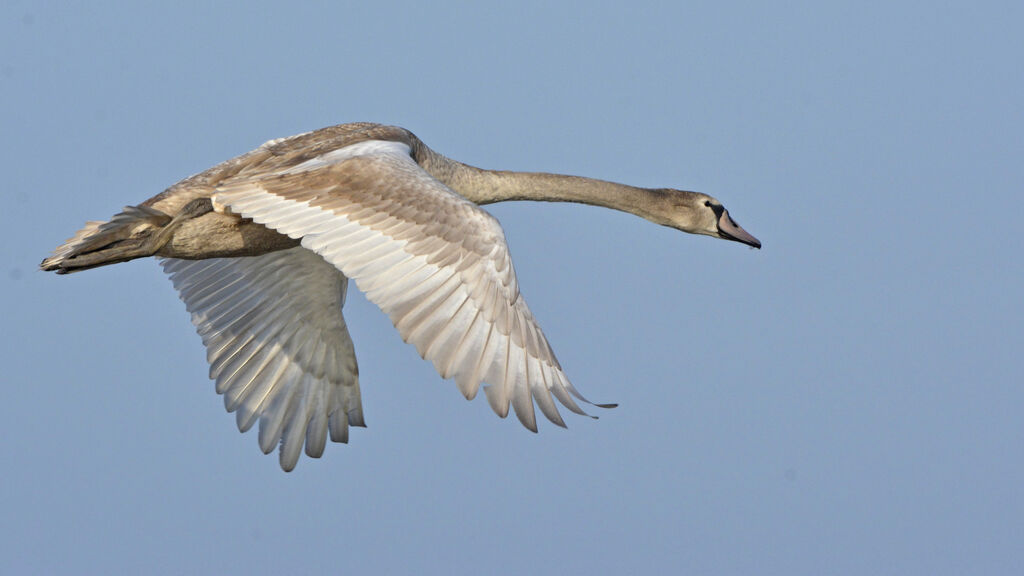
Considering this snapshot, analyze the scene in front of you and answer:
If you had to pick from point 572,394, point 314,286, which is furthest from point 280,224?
point 314,286

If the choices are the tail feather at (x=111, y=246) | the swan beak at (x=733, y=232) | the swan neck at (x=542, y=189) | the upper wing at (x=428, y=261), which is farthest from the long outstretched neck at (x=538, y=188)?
the tail feather at (x=111, y=246)

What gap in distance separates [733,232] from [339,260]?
15.4 ft

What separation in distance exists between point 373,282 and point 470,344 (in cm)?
71

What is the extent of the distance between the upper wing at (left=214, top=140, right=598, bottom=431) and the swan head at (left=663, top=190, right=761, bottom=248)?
3.31m

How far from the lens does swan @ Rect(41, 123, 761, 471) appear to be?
8.34 m

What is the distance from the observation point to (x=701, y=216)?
1234 centimetres

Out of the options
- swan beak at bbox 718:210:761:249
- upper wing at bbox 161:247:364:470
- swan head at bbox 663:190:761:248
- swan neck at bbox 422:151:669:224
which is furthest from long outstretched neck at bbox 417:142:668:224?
upper wing at bbox 161:247:364:470

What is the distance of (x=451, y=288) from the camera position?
27.9 ft

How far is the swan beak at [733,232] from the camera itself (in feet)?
40.4

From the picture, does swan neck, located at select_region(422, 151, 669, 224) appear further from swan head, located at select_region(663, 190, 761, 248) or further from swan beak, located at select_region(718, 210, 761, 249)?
swan beak, located at select_region(718, 210, 761, 249)

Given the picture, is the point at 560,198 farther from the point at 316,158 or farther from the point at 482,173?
the point at 316,158

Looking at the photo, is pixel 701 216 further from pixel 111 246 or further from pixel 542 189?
pixel 111 246

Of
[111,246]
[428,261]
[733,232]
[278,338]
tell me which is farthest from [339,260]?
[733,232]

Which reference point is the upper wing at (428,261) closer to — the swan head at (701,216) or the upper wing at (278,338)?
the upper wing at (278,338)
